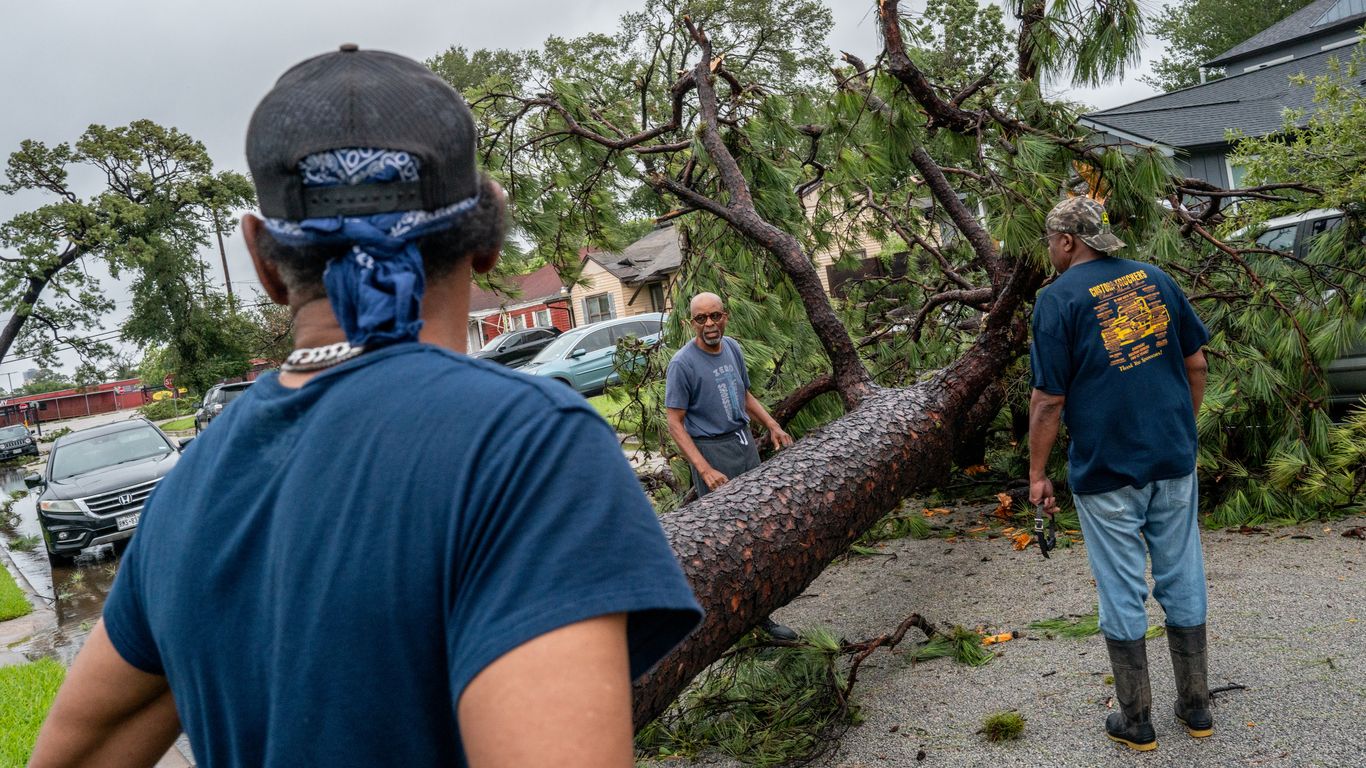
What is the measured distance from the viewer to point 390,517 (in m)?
0.84

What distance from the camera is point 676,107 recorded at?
19.6ft

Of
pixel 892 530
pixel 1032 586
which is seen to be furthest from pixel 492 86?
pixel 1032 586

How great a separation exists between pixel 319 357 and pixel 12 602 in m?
10.1

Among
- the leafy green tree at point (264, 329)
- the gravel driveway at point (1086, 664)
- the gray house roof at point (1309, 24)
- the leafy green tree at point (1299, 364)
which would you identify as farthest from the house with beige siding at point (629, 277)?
the gravel driveway at point (1086, 664)

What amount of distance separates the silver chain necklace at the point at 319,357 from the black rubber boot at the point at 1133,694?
10.2ft

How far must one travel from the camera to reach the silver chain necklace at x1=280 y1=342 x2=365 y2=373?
0.97 m

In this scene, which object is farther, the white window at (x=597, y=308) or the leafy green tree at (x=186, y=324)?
the white window at (x=597, y=308)

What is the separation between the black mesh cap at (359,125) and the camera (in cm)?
96

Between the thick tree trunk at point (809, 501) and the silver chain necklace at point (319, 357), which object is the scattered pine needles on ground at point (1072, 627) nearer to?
the thick tree trunk at point (809, 501)

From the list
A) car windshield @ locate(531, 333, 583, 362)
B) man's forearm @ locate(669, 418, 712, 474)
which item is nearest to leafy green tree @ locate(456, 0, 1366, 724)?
man's forearm @ locate(669, 418, 712, 474)

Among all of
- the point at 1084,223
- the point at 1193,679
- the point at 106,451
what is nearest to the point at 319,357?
the point at 1084,223

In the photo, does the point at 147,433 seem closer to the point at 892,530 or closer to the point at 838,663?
the point at 892,530

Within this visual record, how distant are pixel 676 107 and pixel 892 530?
9.87 ft

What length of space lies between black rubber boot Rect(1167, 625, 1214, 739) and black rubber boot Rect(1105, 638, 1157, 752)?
139 mm
